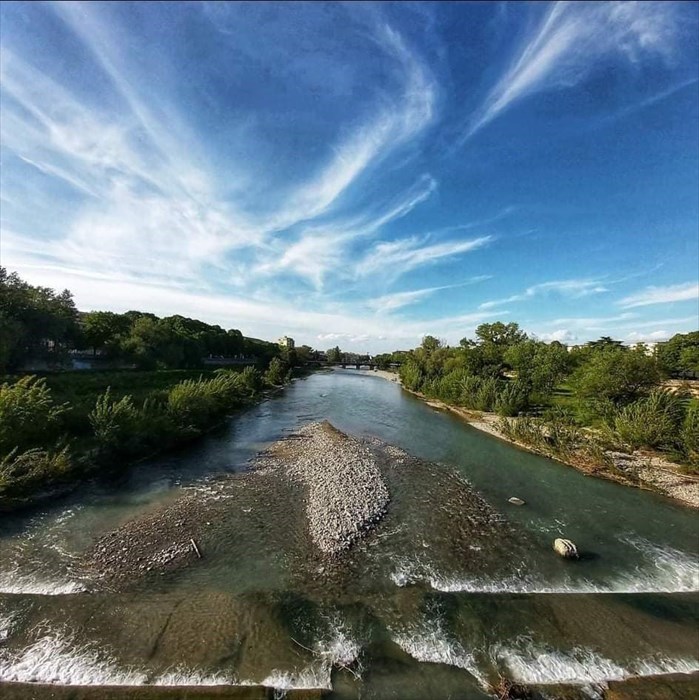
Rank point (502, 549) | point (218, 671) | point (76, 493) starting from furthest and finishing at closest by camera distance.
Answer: point (76, 493) < point (502, 549) < point (218, 671)

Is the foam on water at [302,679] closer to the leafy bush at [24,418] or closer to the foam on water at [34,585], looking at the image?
the foam on water at [34,585]

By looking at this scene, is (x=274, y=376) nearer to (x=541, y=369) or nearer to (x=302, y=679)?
(x=541, y=369)

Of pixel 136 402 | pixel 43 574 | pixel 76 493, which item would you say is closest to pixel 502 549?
pixel 43 574

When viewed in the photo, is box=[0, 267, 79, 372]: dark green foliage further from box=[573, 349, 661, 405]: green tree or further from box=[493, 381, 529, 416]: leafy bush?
box=[573, 349, 661, 405]: green tree

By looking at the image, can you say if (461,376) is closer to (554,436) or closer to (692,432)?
(554,436)

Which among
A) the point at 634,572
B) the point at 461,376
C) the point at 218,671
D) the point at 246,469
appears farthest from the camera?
the point at 461,376

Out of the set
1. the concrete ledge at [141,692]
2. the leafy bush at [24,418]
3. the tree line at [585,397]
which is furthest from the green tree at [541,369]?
the leafy bush at [24,418]

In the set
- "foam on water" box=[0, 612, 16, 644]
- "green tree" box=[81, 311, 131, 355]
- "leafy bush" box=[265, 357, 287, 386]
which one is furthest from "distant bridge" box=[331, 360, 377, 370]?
"foam on water" box=[0, 612, 16, 644]
